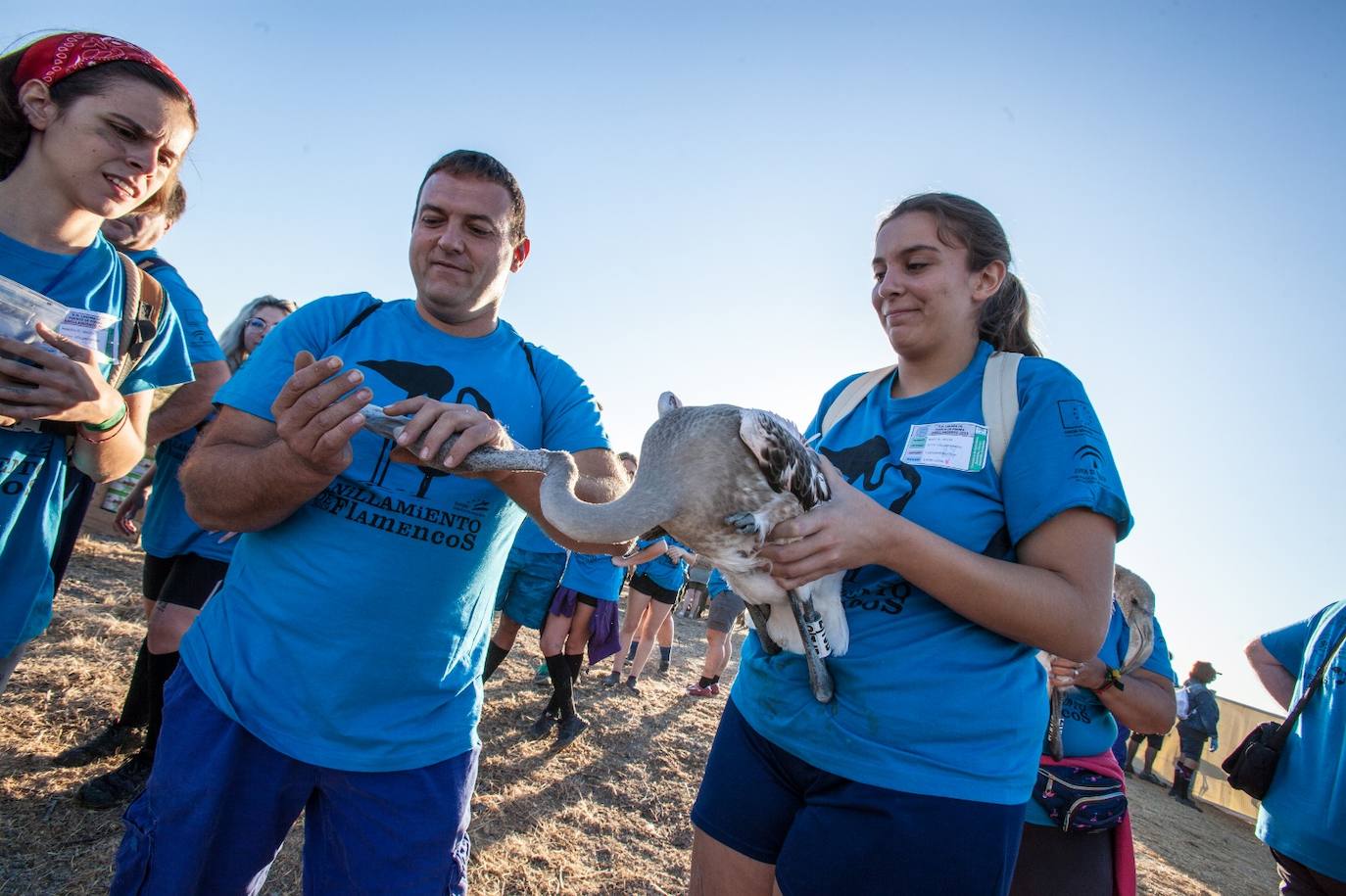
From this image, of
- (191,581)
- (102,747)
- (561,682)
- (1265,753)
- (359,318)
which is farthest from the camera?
(561,682)

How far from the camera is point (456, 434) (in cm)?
209

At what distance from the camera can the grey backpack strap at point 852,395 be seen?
2.79 m

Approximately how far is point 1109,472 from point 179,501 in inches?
207

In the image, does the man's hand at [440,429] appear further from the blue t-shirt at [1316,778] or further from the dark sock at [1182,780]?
the dark sock at [1182,780]

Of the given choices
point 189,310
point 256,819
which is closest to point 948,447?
point 256,819

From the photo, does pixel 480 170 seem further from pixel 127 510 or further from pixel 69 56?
pixel 127 510

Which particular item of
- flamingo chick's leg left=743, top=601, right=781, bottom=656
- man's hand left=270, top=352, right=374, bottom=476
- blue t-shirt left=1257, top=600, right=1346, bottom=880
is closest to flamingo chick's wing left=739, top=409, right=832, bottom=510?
flamingo chick's leg left=743, top=601, right=781, bottom=656

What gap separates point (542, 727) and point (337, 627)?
5460 mm

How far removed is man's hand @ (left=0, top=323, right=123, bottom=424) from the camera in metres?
2.16

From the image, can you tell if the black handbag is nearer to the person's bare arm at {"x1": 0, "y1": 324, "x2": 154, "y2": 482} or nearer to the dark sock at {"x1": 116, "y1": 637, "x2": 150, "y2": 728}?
the person's bare arm at {"x1": 0, "y1": 324, "x2": 154, "y2": 482}

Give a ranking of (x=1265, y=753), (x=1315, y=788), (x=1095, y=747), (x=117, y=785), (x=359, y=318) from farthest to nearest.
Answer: (x=117, y=785)
(x=1265, y=753)
(x=1315, y=788)
(x=1095, y=747)
(x=359, y=318)

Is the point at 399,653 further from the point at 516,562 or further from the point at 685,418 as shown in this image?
the point at 516,562

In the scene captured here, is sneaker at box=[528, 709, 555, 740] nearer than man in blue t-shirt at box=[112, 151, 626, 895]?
No

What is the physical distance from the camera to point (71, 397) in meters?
2.29
